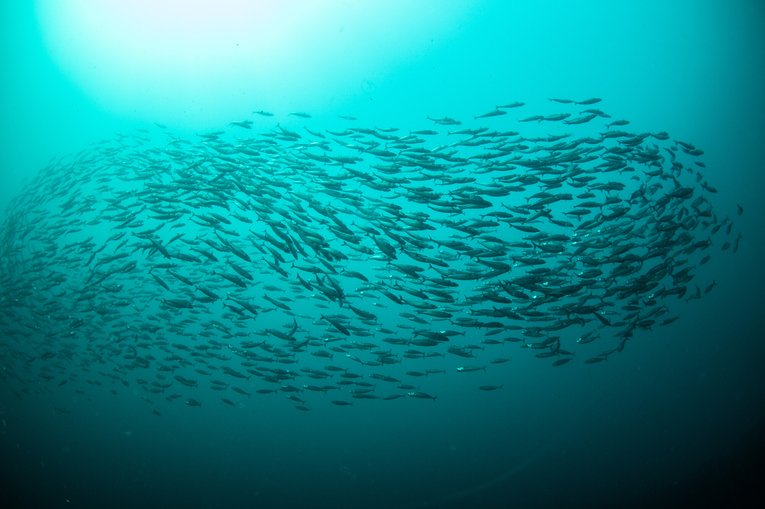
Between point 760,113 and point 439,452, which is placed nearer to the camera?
point 760,113

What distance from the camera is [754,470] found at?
50.3ft

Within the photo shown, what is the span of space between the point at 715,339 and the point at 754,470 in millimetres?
29510

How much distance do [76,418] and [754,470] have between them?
37.2 meters

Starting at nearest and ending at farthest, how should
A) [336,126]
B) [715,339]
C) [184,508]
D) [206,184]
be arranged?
[206,184]
[184,508]
[336,126]
[715,339]

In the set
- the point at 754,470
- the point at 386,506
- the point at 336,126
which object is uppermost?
the point at 336,126

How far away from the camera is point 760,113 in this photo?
22.8 meters

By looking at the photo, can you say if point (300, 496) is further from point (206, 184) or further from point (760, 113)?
point (760, 113)

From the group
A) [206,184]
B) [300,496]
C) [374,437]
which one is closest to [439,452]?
[374,437]

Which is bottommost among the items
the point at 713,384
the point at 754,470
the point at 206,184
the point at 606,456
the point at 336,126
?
the point at 606,456

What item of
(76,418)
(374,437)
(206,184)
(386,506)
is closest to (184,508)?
(386,506)

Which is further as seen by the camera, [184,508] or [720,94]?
[720,94]

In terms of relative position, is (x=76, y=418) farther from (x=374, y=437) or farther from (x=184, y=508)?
(x=374, y=437)

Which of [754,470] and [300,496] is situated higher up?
[754,470]

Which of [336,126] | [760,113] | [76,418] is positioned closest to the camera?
[760,113]
